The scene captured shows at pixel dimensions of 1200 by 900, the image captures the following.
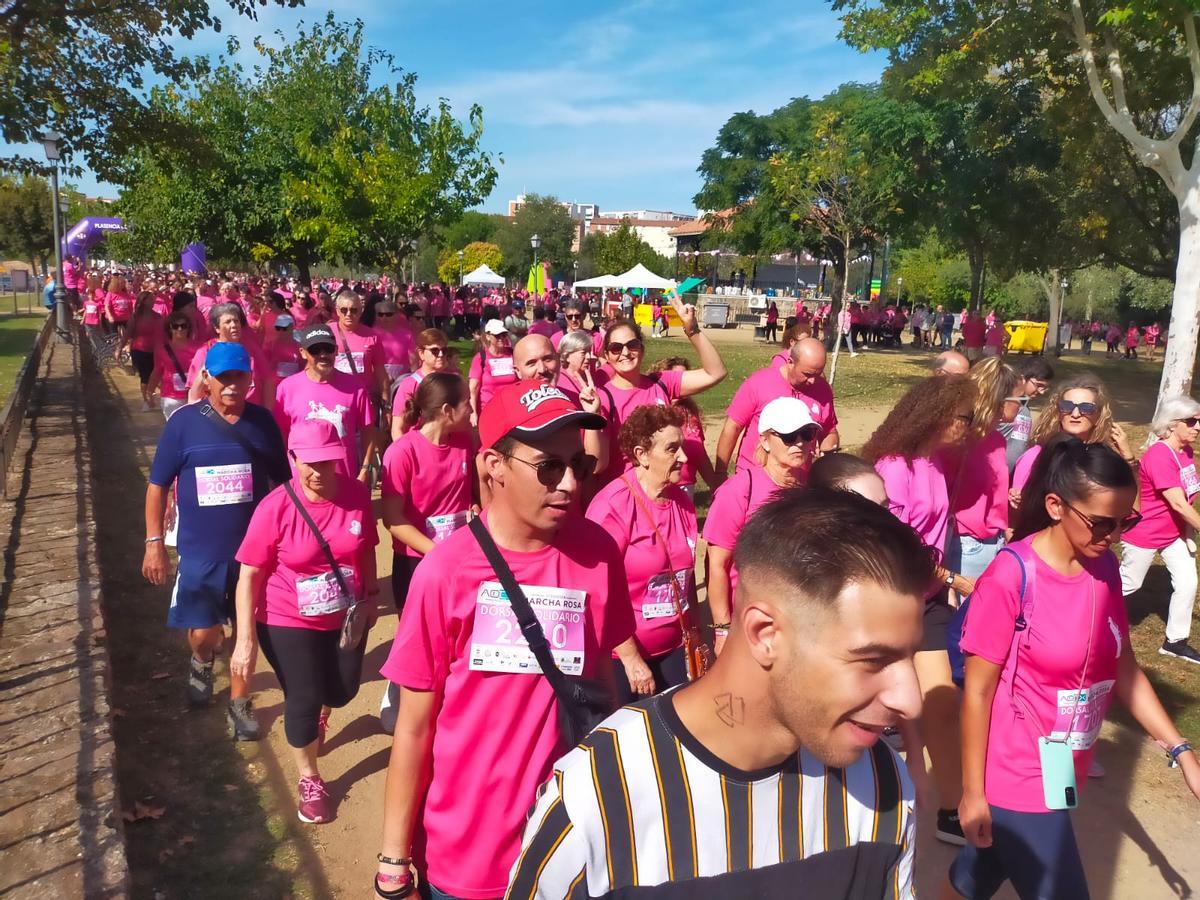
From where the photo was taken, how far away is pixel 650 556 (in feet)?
12.4

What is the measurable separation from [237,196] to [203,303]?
11.5 metres

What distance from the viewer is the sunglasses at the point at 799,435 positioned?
3.72 meters

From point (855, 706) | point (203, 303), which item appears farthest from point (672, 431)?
point (203, 303)

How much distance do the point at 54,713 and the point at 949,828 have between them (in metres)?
4.19

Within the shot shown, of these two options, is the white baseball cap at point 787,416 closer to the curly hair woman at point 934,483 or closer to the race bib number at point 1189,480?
the curly hair woman at point 934,483

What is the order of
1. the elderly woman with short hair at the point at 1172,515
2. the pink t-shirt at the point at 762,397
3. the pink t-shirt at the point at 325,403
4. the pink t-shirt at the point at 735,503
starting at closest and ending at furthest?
the pink t-shirt at the point at 735,503 < the elderly woman with short hair at the point at 1172,515 < the pink t-shirt at the point at 762,397 < the pink t-shirt at the point at 325,403

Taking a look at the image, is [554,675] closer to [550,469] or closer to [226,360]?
[550,469]

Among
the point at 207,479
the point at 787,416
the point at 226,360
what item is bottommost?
the point at 207,479

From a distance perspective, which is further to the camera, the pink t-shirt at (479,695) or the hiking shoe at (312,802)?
the hiking shoe at (312,802)

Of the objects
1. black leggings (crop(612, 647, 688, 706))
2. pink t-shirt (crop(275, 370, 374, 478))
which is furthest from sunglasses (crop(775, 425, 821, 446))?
pink t-shirt (crop(275, 370, 374, 478))

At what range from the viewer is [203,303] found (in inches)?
730

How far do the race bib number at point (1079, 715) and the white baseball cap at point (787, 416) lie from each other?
4.59ft

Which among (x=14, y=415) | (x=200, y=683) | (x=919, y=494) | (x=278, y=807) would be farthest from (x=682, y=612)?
(x=14, y=415)

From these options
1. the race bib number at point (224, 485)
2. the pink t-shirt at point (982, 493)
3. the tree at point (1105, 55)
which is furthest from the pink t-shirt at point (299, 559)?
the tree at point (1105, 55)
